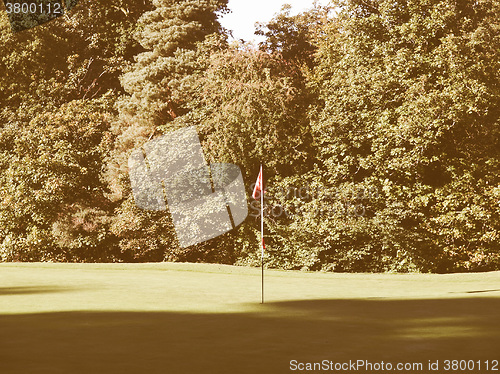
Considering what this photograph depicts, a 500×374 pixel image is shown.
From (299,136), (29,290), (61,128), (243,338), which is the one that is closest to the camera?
(243,338)

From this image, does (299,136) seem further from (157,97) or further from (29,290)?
(29,290)

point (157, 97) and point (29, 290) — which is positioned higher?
point (157, 97)

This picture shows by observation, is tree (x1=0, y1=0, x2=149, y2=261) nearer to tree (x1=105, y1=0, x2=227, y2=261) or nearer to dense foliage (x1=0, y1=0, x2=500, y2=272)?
dense foliage (x1=0, y1=0, x2=500, y2=272)

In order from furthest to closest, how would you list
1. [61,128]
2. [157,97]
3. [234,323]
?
[61,128] → [157,97] → [234,323]

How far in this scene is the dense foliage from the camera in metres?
28.2

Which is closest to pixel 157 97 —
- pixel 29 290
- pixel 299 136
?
pixel 299 136

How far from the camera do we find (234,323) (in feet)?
32.6

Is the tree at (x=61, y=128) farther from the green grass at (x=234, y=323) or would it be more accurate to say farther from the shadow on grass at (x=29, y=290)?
the shadow on grass at (x=29, y=290)

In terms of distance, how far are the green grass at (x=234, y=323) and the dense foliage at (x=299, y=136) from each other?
11.2 m

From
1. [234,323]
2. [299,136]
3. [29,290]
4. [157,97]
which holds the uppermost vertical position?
[157,97]

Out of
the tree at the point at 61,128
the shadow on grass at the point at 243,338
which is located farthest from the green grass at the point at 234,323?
the tree at the point at 61,128

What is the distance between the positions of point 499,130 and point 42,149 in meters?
21.9

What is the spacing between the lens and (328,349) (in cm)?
783

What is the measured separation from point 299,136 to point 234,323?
71.7 feet
